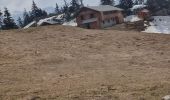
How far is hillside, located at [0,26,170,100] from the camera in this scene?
44.3 ft

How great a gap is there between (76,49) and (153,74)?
30.1 ft

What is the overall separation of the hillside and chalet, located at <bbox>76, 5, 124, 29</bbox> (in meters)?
33.5

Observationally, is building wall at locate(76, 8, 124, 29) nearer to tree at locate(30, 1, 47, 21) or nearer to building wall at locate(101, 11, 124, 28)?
building wall at locate(101, 11, 124, 28)

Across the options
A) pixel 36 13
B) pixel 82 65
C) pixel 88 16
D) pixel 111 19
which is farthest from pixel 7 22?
pixel 82 65

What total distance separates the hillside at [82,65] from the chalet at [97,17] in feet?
110

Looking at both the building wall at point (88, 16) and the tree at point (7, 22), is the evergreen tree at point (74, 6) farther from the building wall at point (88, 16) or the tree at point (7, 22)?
the building wall at point (88, 16)

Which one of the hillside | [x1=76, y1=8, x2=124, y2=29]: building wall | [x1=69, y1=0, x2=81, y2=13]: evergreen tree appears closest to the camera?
the hillside

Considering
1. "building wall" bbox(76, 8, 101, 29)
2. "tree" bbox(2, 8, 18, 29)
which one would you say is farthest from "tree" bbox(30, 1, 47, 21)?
"building wall" bbox(76, 8, 101, 29)

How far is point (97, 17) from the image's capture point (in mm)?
66250

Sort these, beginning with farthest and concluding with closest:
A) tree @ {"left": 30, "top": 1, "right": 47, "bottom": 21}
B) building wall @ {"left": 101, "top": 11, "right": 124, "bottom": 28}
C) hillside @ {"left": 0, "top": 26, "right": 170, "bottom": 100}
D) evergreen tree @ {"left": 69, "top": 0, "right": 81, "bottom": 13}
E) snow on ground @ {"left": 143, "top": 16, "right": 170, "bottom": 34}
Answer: tree @ {"left": 30, "top": 1, "right": 47, "bottom": 21}
evergreen tree @ {"left": 69, "top": 0, "right": 81, "bottom": 13}
building wall @ {"left": 101, "top": 11, "right": 124, "bottom": 28}
snow on ground @ {"left": 143, "top": 16, "right": 170, "bottom": 34}
hillside @ {"left": 0, "top": 26, "right": 170, "bottom": 100}

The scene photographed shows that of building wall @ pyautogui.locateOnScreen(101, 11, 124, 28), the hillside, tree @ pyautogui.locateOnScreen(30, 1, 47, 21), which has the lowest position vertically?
the hillside

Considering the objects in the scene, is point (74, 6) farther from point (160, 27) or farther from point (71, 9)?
point (160, 27)

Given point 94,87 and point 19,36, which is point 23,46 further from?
point 94,87

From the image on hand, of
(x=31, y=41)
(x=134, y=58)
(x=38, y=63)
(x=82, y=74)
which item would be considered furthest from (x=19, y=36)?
(x=82, y=74)
